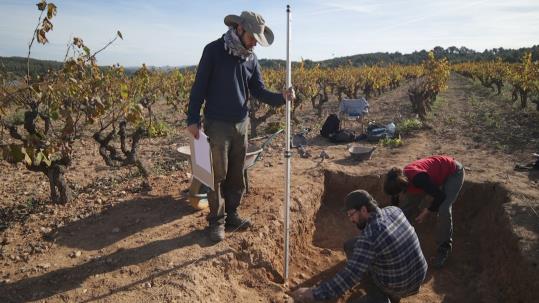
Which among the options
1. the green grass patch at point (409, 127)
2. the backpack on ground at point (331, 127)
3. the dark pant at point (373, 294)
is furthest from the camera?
the green grass patch at point (409, 127)

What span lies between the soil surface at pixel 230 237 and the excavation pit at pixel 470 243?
0.01m

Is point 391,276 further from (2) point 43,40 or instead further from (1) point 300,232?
(2) point 43,40

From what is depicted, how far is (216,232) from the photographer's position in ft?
12.2

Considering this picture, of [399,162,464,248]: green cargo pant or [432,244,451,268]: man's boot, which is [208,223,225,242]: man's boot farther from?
[432,244,451,268]: man's boot

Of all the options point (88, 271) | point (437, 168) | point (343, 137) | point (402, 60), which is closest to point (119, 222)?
point (88, 271)

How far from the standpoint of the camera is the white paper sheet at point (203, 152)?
10.5 ft

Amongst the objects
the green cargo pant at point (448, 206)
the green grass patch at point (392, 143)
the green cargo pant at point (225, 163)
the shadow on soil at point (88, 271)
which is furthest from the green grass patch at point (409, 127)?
the shadow on soil at point (88, 271)

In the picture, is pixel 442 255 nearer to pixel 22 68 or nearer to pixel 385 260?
pixel 385 260

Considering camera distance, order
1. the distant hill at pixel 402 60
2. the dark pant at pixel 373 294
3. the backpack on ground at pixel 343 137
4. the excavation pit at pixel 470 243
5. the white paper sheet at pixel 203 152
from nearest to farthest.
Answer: the dark pant at pixel 373 294, the white paper sheet at pixel 203 152, the excavation pit at pixel 470 243, the backpack on ground at pixel 343 137, the distant hill at pixel 402 60

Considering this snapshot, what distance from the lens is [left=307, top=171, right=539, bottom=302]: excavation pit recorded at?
3846 mm

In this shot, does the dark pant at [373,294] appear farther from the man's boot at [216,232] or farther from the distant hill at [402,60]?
the distant hill at [402,60]

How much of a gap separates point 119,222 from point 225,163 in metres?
1.46

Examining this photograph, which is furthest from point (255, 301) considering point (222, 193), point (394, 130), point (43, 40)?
point (394, 130)

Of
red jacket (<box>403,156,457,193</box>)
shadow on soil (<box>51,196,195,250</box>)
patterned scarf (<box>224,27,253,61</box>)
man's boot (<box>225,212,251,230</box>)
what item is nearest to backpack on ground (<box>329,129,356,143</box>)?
red jacket (<box>403,156,457,193</box>)
